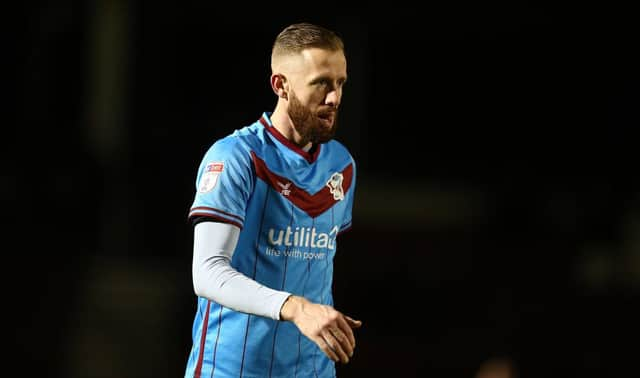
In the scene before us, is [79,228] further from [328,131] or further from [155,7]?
[328,131]

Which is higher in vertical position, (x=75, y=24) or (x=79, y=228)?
(x=75, y=24)

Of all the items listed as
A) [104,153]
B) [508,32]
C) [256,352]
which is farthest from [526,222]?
[256,352]

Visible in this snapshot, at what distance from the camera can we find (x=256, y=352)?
246cm

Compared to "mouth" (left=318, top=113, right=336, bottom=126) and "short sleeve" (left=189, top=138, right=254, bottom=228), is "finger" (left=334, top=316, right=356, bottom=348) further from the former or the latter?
"mouth" (left=318, top=113, right=336, bottom=126)

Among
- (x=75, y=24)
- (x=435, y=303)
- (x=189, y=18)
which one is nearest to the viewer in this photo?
(x=435, y=303)

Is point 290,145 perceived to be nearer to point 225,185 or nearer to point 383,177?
point 225,185

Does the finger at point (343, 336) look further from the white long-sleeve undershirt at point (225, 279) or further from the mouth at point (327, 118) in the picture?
the mouth at point (327, 118)

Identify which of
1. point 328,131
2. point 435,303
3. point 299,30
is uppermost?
point 299,30

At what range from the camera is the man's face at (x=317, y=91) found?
2.44m

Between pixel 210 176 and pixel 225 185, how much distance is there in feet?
0.17

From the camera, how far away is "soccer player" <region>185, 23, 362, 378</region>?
2.37 m

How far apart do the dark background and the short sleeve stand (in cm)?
313

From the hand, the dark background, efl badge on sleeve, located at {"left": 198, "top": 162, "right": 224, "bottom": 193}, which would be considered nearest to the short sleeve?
efl badge on sleeve, located at {"left": 198, "top": 162, "right": 224, "bottom": 193}

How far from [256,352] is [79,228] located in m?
4.83
